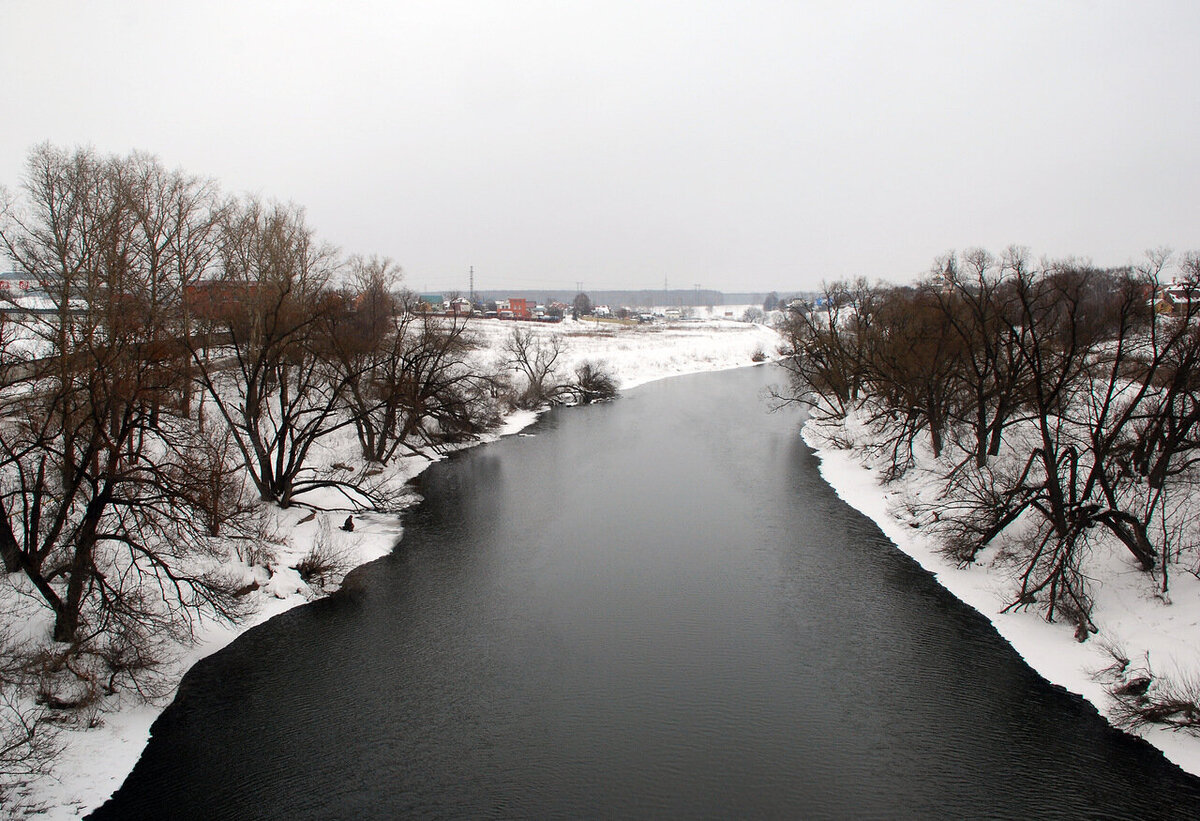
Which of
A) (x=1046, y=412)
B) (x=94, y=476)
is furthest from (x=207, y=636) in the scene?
(x=1046, y=412)

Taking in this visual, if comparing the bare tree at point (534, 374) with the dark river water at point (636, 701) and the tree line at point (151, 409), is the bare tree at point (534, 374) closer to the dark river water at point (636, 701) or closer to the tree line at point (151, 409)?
the tree line at point (151, 409)

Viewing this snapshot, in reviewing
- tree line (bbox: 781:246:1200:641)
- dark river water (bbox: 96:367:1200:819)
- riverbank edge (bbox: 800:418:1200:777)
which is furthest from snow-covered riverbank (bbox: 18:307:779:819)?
tree line (bbox: 781:246:1200:641)

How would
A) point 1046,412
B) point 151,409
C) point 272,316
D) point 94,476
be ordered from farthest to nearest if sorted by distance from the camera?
Result: point 272,316, point 1046,412, point 151,409, point 94,476

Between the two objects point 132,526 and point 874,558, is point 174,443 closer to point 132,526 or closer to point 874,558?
point 132,526

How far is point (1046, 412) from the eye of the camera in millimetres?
17031

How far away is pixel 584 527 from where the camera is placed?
21812mm

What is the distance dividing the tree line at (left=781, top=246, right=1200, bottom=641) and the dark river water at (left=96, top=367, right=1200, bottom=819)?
96.4 inches

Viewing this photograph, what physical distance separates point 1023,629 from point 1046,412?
213 inches

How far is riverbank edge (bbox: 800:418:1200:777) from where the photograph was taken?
11047mm

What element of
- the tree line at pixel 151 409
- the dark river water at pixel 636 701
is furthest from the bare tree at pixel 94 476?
the dark river water at pixel 636 701

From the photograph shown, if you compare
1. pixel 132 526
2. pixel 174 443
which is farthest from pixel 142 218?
pixel 174 443

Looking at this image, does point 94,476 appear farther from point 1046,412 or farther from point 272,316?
point 1046,412

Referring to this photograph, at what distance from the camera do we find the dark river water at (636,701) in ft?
33.1

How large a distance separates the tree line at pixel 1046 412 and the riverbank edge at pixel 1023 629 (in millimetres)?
430
